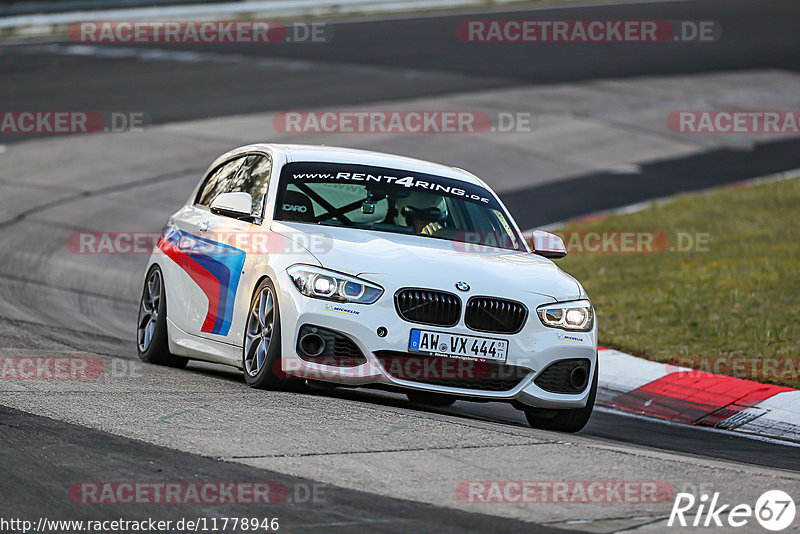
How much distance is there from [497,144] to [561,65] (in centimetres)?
862

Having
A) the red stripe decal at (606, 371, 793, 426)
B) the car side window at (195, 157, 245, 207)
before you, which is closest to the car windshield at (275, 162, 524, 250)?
the car side window at (195, 157, 245, 207)

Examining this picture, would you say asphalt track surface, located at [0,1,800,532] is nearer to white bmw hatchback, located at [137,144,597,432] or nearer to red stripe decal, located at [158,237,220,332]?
white bmw hatchback, located at [137,144,597,432]

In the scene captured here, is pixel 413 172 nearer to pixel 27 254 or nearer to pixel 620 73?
pixel 27 254

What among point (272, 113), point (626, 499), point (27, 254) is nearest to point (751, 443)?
point (626, 499)

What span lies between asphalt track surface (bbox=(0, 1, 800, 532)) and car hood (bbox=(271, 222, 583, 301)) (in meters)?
0.80

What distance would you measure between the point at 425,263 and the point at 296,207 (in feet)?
4.34

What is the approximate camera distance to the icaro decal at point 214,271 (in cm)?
848

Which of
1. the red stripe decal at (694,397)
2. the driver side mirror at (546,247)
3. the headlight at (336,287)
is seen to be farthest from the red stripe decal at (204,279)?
the red stripe decal at (694,397)

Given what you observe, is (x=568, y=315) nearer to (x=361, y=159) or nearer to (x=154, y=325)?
(x=361, y=159)

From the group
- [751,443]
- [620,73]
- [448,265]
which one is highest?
[620,73]

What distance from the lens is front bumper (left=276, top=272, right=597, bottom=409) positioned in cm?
745

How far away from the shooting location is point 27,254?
47.0 ft

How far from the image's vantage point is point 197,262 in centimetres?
903

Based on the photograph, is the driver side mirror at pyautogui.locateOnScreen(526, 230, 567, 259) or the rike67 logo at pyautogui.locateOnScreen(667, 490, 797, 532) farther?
the driver side mirror at pyautogui.locateOnScreen(526, 230, 567, 259)
